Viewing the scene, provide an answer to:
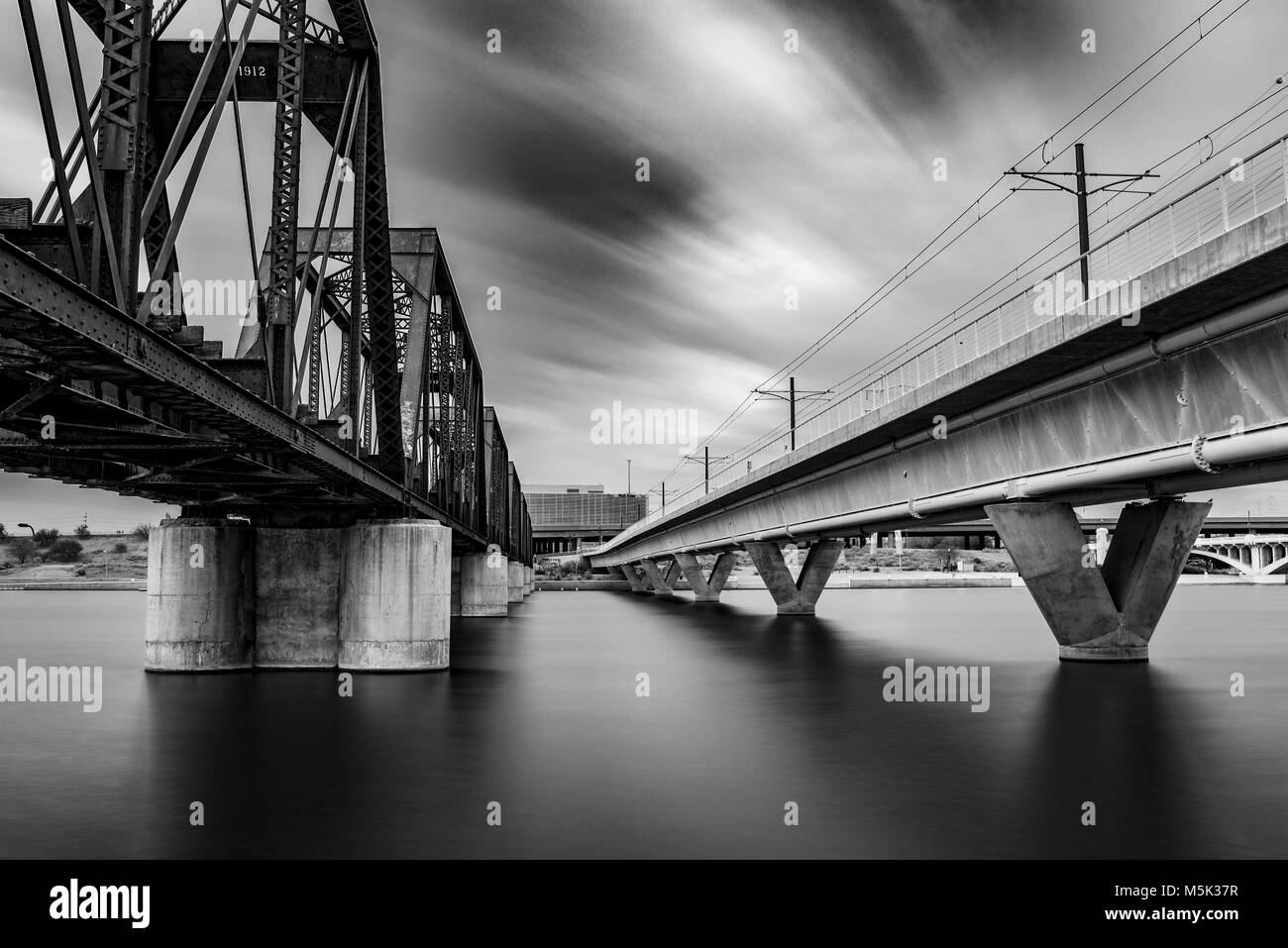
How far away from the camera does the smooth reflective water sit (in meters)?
13.0

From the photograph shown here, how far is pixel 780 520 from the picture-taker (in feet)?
201

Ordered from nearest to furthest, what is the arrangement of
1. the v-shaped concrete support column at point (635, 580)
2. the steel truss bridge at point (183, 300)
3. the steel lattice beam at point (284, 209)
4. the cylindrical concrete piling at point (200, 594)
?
1. the steel truss bridge at point (183, 300)
2. the steel lattice beam at point (284, 209)
3. the cylindrical concrete piling at point (200, 594)
4. the v-shaped concrete support column at point (635, 580)

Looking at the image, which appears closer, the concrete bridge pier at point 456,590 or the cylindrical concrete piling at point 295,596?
the cylindrical concrete piling at point 295,596

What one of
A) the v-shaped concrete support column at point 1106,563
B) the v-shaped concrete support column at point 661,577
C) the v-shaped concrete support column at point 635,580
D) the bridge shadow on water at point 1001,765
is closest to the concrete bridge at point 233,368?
the bridge shadow on water at point 1001,765

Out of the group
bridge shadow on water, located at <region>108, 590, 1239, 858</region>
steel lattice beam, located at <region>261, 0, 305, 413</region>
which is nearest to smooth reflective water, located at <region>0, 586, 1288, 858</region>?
bridge shadow on water, located at <region>108, 590, 1239, 858</region>

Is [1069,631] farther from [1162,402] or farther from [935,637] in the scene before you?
[935,637]

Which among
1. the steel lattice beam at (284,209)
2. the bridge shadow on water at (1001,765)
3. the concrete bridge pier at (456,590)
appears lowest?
the bridge shadow on water at (1001,765)

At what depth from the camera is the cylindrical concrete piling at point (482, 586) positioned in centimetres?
8025

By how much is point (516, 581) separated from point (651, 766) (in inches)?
4061

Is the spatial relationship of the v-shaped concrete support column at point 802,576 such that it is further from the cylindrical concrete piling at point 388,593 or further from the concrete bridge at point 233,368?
the cylindrical concrete piling at point 388,593

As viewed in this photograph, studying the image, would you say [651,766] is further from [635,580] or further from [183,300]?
[635,580]

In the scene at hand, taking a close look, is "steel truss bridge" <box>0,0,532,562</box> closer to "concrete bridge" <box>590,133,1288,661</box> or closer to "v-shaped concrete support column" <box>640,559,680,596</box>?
"concrete bridge" <box>590,133,1288,661</box>

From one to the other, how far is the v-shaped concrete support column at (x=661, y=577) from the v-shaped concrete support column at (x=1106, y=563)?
101912mm
